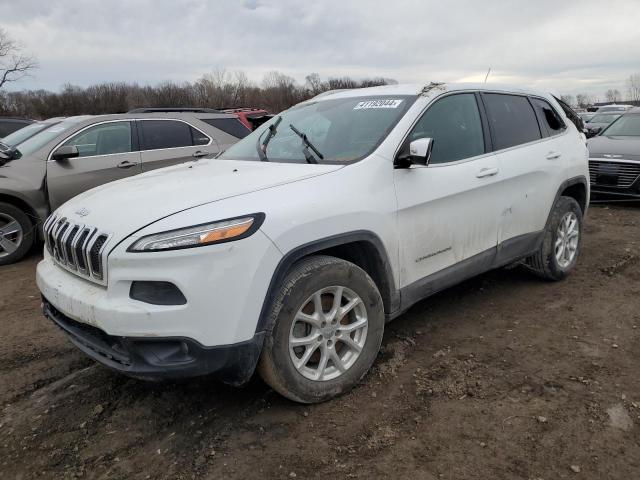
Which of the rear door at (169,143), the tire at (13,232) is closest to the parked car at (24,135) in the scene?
the tire at (13,232)

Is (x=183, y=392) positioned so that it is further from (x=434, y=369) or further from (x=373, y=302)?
(x=434, y=369)

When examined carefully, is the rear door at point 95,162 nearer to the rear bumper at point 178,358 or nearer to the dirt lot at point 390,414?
the dirt lot at point 390,414

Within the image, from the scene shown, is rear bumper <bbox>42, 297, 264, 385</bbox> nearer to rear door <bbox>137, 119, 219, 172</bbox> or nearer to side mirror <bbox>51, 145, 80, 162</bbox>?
side mirror <bbox>51, 145, 80, 162</bbox>

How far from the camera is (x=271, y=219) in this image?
2.56 m

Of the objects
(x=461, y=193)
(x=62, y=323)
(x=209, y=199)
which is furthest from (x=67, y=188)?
(x=461, y=193)

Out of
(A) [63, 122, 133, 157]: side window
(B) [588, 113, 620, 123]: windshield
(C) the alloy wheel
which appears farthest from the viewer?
(B) [588, 113, 620, 123]: windshield

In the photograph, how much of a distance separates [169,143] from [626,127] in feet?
27.5

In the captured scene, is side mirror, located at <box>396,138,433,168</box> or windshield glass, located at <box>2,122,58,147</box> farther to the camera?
windshield glass, located at <box>2,122,58,147</box>

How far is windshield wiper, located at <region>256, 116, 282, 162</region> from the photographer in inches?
144

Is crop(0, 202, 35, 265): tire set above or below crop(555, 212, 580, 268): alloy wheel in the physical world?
above

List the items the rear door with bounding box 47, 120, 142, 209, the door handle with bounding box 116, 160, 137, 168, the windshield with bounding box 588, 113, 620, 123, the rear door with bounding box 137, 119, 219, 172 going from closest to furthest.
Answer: the rear door with bounding box 47, 120, 142, 209 → the door handle with bounding box 116, 160, 137, 168 → the rear door with bounding box 137, 119, 219, 172 → the windshield with bounding box 588, 113, 620, 123

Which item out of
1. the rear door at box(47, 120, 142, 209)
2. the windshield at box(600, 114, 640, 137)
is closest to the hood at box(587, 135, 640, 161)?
the windshield at box(600, 114, 640, 137)

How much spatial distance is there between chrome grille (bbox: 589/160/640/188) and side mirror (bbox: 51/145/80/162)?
806 centimetres

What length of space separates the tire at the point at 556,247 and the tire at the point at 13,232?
18.4ft
